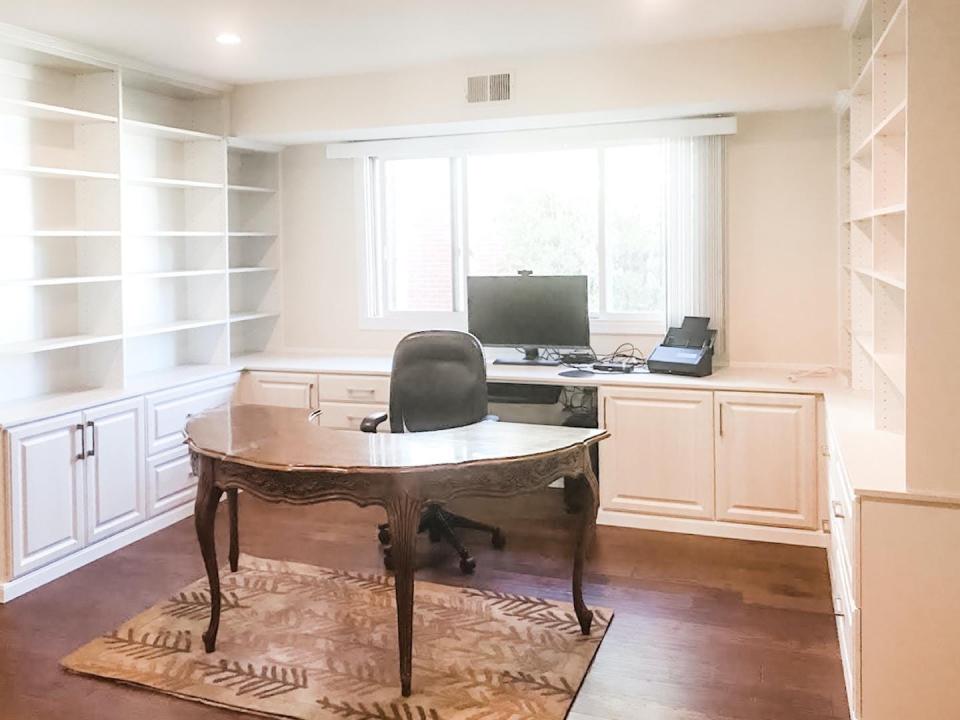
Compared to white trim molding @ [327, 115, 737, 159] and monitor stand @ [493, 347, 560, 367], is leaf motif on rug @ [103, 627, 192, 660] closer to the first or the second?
monitor stand @ [493, 347, 560, 367]

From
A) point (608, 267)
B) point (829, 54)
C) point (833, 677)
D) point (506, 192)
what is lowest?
point (833, 677)

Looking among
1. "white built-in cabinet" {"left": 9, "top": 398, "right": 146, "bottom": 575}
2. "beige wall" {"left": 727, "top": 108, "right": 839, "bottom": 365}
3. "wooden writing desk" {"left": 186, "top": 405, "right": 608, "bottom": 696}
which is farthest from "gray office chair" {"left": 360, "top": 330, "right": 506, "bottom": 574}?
"beige wall" {"left": 727, "top": 108, "right": 839, "bottom": 365}

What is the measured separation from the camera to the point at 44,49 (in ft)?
13.3

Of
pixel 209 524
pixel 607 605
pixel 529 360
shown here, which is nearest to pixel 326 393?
pixel 529 360

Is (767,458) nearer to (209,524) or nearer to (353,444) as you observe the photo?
(353,444)

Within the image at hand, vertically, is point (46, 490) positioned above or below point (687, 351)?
below

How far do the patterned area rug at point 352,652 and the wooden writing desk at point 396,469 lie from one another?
0.13 metres

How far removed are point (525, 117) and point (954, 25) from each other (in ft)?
8.52

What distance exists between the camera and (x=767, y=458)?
14.0 ft

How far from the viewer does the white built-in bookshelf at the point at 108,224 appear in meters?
4.22

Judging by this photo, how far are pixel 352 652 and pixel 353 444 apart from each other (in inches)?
31.1

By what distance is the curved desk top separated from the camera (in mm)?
2867

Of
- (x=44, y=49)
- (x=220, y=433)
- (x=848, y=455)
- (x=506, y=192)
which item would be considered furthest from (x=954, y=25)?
(x=44, y=49)

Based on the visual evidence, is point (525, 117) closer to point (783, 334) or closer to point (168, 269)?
point (783, 334)
